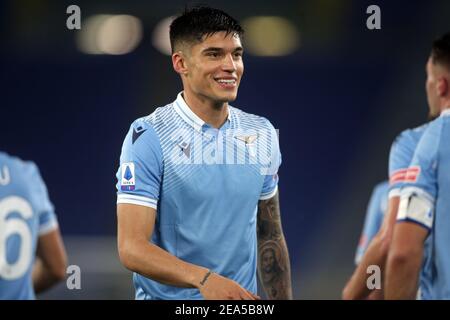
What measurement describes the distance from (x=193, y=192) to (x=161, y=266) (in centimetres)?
→ 41

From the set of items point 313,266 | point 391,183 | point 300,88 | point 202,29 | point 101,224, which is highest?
point 202,29

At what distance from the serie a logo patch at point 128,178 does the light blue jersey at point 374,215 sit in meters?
2.21

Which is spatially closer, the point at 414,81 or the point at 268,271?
the point at 268,271

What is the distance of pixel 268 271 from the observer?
332 centimetres

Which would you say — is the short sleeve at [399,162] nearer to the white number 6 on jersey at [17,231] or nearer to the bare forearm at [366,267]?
the bare forearm at [366,267]

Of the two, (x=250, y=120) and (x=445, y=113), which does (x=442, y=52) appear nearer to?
(x=445, y=113)

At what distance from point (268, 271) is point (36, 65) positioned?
2003 mm

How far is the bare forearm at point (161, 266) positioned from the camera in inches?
112

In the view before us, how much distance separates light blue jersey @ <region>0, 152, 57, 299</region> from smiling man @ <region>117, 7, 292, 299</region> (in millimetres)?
717
